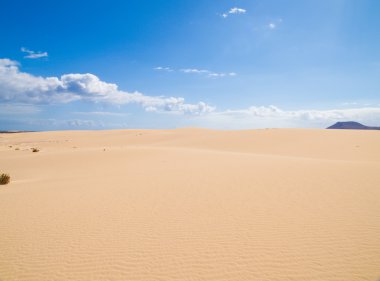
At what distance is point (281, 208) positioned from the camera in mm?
6129

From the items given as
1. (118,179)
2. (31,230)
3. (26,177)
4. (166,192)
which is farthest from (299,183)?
(26,177)

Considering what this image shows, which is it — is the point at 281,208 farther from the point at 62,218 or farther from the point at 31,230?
the point at 31,230

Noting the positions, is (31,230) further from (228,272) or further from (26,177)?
(26,177)

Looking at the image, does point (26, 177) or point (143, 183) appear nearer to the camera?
point (143, 183)

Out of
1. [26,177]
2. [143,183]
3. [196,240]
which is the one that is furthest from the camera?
[26,177]

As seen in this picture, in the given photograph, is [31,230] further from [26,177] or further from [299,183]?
[26,177]

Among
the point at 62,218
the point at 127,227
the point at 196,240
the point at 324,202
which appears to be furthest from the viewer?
the point at 324,202

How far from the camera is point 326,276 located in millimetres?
3461

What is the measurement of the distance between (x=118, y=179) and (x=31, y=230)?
16.7 feet

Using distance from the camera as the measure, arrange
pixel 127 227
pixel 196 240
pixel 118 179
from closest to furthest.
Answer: pixel 196 240, pixel 127 227, pixel 118 179

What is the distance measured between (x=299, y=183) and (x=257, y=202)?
262 cm

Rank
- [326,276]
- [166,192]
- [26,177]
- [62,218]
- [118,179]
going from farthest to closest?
[26,177]
[118,179]
[166,192]
[62,218]
[326,276]

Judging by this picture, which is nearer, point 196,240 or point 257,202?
point 196,240

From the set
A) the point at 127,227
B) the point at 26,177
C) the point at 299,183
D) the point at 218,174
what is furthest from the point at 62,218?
the point at 26,177
